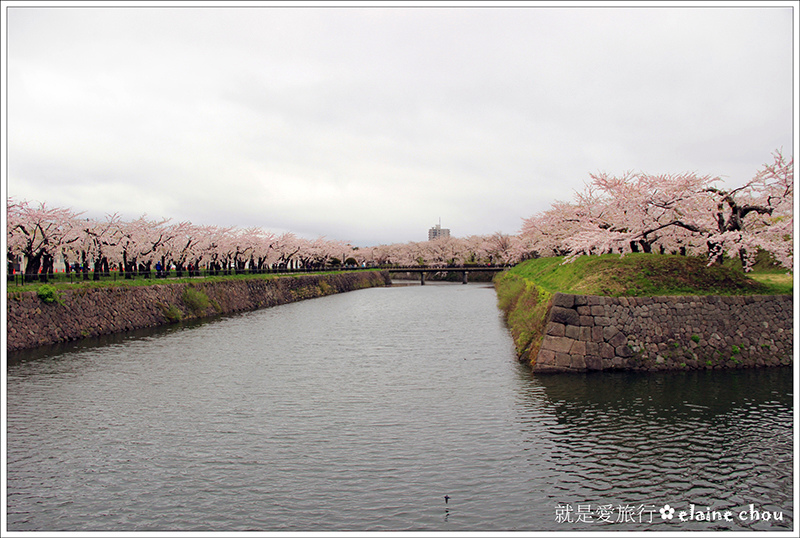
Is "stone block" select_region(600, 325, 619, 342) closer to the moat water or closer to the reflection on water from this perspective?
the moat water

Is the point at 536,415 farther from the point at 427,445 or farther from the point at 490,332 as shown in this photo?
the point at 490,332

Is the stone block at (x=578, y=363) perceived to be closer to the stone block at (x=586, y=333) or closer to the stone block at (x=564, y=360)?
the stone block at (x=564, y=360)

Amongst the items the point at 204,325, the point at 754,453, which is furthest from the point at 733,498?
the point at 204,325

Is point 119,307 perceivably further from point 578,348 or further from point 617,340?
point 617,340

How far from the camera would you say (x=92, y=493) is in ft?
34.3

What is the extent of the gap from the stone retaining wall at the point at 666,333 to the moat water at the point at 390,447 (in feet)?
2.57

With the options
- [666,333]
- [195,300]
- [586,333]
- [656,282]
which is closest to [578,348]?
[586,333]

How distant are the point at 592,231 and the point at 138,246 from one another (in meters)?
43.2

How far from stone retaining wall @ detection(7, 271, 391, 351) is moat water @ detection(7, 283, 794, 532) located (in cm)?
433

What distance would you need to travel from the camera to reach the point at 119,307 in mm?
33531

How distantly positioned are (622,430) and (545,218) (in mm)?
44691

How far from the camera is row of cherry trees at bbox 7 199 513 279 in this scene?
117 feet

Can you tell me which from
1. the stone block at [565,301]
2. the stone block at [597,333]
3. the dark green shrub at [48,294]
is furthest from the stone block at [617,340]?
the dark green shrub at [48,294]

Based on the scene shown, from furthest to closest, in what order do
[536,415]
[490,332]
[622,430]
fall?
[490,332] < [536,415] < [622,430]
